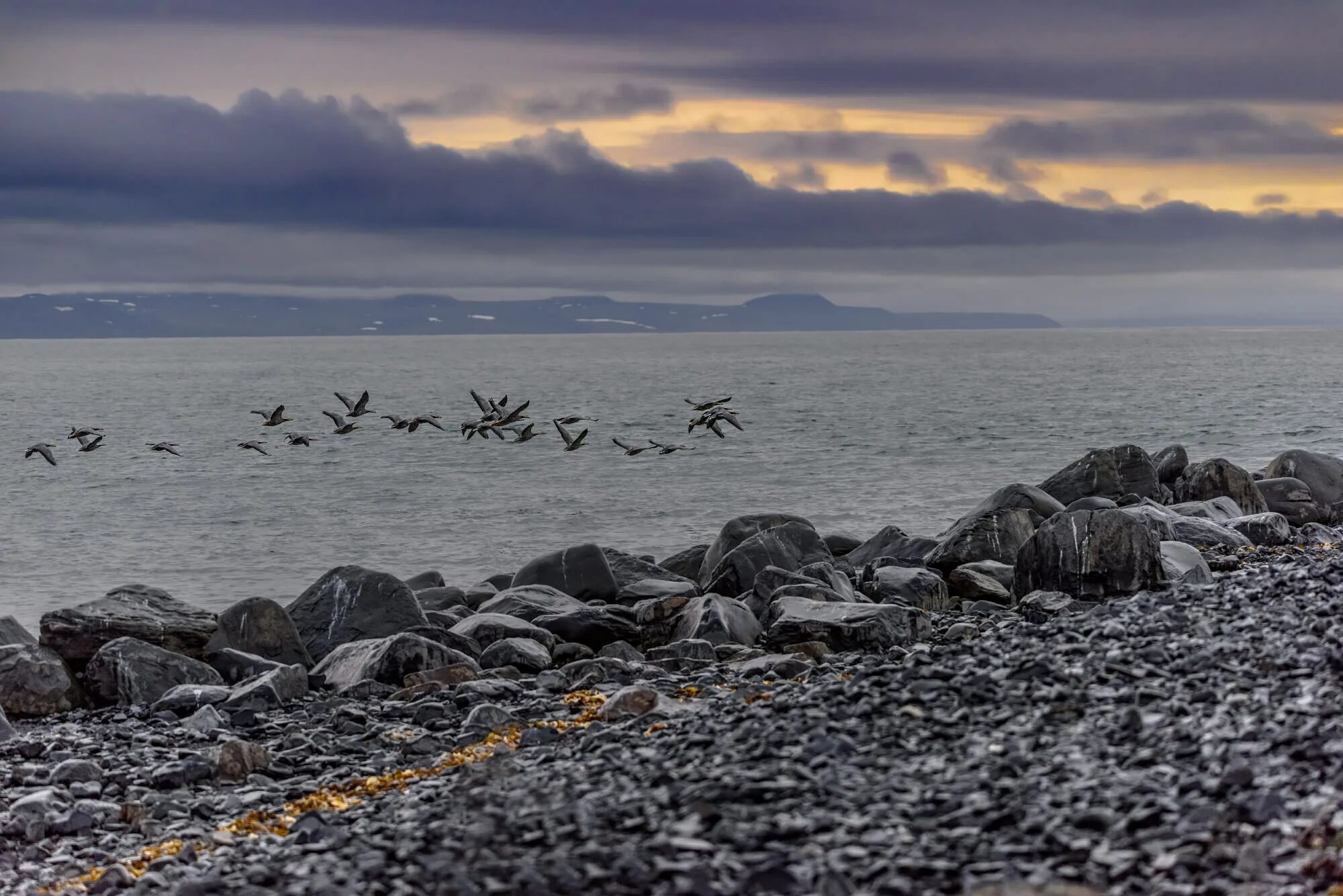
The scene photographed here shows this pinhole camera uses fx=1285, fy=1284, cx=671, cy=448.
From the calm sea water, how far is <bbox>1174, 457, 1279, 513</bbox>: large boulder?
615 cm

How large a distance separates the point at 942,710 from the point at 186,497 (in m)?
38.9

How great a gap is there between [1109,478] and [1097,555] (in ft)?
33.9

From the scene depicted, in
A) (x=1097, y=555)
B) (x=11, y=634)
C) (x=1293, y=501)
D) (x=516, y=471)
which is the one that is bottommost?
(x=516, y=471)

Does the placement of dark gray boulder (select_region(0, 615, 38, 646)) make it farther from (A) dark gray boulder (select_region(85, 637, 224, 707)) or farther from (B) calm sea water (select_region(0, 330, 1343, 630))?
(B) calm sea water (select_region(0, 330, 1343, 630))

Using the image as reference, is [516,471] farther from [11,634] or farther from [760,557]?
[11,634]

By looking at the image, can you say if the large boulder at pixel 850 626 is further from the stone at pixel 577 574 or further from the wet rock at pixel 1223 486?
the wet rock at pixel 1223 486

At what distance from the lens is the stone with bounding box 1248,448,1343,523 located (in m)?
26.4

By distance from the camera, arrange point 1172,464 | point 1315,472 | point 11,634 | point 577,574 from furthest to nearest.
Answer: point 1172,464, point 1315,472, point 577,574, point 11,634

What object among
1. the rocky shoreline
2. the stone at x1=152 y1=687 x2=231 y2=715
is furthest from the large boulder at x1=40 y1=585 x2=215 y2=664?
the stone at x1=152 y1=687 x2=231 y2=715

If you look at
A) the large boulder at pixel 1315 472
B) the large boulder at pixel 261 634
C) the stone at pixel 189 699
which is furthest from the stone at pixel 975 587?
the large boulder at pixel 1315 472

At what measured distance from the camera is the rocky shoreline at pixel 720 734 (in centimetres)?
700

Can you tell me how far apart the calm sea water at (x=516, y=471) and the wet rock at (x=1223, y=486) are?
6194mm

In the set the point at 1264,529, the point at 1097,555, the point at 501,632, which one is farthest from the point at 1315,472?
the point at 501,632

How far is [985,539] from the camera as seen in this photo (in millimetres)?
20719
